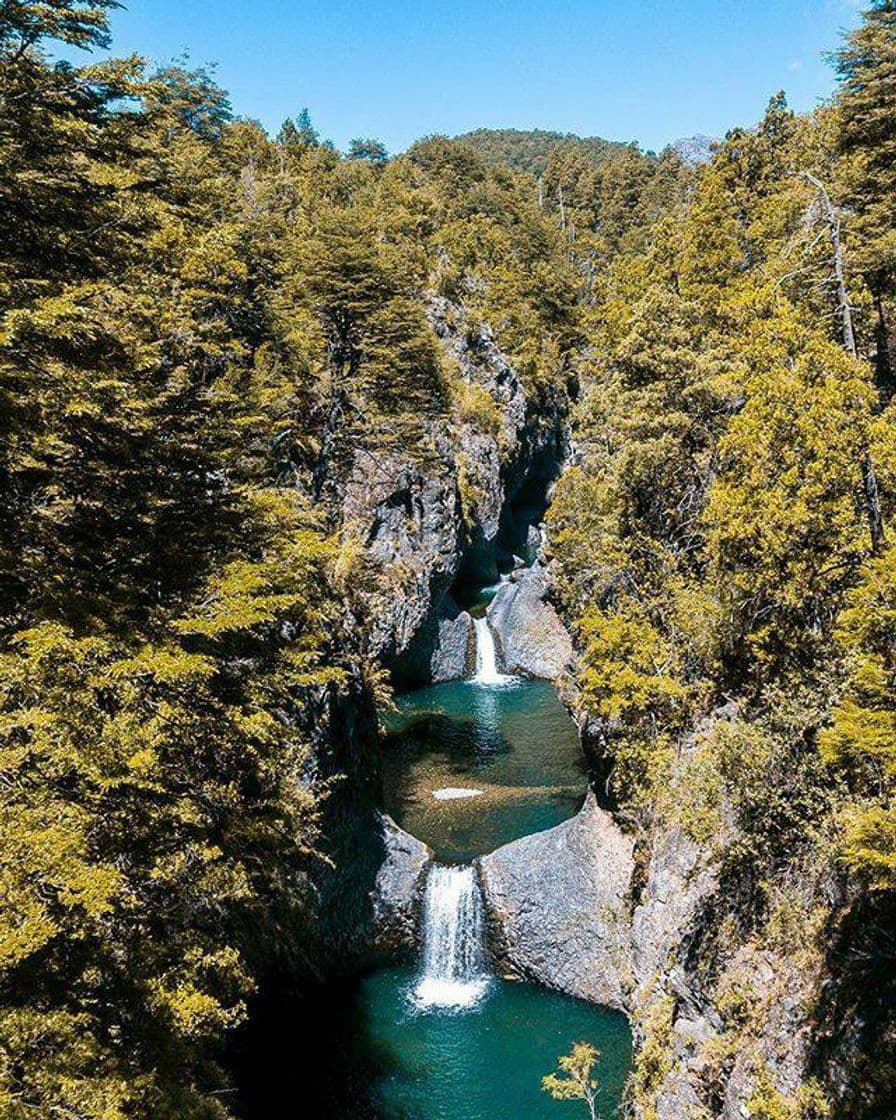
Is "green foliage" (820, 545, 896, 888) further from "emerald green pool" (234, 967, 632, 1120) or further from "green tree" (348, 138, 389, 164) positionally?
"green tree" (348, 138, 389, 164)

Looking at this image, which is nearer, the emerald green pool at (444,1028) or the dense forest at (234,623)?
the dense forest at (234,623)

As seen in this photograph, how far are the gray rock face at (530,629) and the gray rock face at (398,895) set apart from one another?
15.7 metres

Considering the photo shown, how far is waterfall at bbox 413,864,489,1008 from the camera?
59.9 ft

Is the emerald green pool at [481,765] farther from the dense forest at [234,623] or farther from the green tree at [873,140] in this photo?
the green tree at [873,140]

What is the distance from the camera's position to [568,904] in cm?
1877

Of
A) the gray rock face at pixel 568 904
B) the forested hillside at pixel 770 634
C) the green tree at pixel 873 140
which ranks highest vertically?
the green tree at pixel 873 140

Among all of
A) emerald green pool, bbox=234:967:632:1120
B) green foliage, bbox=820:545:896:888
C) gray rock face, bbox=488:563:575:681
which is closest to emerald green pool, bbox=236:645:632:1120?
emerald green pool, bbox=234:967:632:1120

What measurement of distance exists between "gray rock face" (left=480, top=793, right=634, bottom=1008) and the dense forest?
1402 millimetres

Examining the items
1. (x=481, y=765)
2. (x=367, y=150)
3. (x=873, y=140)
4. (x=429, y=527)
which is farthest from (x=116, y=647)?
(x=367, y=150)

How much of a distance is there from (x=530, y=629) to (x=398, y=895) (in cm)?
2034

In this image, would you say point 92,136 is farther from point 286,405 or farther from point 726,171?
point 726,171

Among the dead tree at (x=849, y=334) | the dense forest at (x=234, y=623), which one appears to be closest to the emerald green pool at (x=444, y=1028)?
the dense forest at (x=234, y=623)

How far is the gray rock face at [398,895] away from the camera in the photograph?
19.3 meters

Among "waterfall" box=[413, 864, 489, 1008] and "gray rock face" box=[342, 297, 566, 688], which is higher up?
"gray rock face" box=[342, 297, 566, 688]
